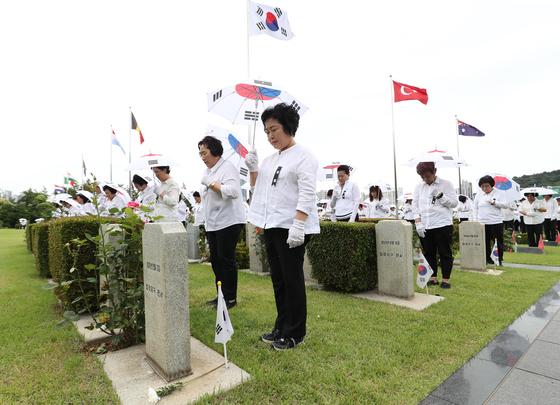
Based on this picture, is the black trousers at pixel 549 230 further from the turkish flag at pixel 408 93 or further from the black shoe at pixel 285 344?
the black shoe at pixel 285 344

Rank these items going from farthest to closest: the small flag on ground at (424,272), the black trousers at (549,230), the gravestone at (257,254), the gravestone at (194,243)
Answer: the black trousers at (549,230) → the gravestone at (194,243) → the gravestone at (257,254) → the small flag on ground at (424,272)

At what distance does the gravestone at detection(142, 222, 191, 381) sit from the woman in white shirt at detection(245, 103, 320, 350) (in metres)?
0.88

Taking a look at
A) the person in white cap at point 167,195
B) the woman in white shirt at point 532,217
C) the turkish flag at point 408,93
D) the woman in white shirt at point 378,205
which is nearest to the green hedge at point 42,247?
the person in white cap at point 167,195

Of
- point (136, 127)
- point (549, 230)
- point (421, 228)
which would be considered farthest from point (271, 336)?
point (549, 230)

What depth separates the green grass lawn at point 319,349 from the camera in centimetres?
242

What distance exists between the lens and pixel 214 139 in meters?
4.32

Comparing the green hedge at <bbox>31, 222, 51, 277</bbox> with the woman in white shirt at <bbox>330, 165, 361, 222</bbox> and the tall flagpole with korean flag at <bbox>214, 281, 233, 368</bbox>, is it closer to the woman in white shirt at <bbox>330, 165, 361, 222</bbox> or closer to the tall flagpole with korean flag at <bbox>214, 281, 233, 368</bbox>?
the tall flagpole with korean flag at <bbox>214, 281, 233, 368</bbox>

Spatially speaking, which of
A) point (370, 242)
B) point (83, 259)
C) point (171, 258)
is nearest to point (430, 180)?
point (370, 242)

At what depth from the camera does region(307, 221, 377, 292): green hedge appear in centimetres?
516

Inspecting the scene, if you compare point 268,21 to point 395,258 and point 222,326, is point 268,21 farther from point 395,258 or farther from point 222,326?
point 222,326

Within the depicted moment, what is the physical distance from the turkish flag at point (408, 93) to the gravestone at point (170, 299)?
628 centimetres

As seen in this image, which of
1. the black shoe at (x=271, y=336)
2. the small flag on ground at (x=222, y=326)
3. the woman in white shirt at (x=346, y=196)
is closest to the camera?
the small flag on ground at (x=222, y=326)

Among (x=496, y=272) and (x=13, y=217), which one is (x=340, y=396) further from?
(x=13, y=217)

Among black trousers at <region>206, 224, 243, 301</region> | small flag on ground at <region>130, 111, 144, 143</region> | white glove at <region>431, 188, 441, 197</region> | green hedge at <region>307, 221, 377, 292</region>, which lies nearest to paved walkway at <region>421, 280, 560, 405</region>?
green hedge at <region>307, 221, 377, 292</region>
